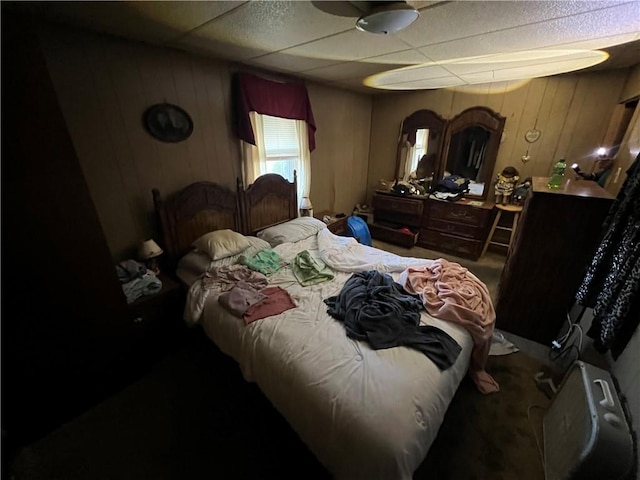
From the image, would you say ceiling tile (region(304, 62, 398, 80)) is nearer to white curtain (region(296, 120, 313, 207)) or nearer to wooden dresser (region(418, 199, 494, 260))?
white curtain (region(296, 120, 313, 207))

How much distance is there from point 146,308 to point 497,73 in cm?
391

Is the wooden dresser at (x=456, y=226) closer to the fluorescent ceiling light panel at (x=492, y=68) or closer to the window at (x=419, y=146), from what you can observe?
the window at (x=419, y=146)

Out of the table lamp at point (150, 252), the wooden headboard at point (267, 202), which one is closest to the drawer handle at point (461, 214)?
the wooden headboard at point (267, 202)

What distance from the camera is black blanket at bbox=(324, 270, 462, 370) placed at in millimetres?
1357

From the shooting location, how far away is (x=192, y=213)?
90.5 inches

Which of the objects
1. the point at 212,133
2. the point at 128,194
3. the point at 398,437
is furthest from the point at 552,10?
the point at 128,194

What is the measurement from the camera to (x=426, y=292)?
174 centimetres

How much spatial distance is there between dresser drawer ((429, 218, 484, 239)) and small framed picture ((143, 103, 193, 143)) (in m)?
3.22

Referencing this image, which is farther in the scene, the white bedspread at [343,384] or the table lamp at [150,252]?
the table lamp at [150,252]

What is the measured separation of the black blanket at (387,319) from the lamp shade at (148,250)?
54.3 inches

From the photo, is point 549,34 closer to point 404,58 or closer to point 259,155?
point 404,58

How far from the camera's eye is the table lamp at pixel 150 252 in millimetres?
1994

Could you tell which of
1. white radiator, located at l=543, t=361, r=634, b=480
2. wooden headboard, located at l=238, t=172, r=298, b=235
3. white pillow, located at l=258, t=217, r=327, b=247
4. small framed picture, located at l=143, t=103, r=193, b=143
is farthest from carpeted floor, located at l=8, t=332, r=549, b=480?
small framed picture, located at l=143, t=103, r=193, b=143

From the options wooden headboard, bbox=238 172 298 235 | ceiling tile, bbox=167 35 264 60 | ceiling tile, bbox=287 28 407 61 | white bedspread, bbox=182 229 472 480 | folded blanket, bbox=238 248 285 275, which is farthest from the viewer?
wooden headboard, bbox=238 172 298 235
